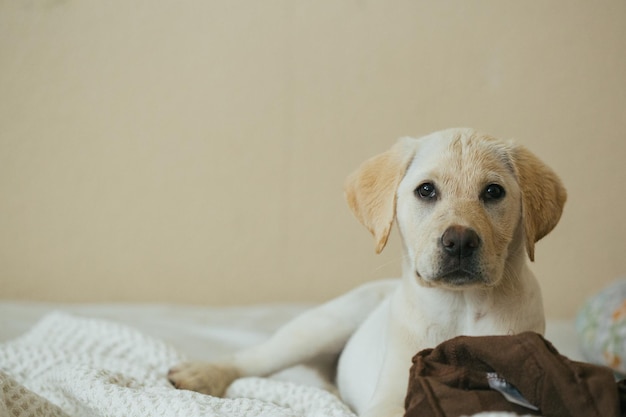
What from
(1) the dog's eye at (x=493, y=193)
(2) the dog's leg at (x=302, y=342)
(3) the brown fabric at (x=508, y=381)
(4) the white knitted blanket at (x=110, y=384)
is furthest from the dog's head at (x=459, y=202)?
(2) the dog's leg at (x=302, y=342)

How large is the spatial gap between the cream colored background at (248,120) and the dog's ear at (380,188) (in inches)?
60.6

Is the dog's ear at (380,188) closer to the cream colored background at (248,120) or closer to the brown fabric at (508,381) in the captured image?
the brown fabric at (508,381)

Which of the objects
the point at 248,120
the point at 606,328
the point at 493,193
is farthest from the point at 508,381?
the point at 248,120

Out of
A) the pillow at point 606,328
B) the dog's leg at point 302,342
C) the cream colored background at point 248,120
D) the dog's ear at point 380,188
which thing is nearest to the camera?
the dog's ear at point 380,188

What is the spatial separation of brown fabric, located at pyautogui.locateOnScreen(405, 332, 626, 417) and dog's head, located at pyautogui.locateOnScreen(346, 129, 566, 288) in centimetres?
28

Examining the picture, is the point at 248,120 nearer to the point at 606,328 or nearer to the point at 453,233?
the point at 606,328

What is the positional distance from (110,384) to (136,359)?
666 millimetres

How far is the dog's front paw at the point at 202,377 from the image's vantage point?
2049 millimetres

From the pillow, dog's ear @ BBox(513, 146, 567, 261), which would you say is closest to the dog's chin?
dog's ear @ BBox(513, 146, 567, 261)

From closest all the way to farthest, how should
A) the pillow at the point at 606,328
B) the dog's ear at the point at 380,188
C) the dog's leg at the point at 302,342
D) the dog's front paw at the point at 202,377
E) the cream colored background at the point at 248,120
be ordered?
the dog's ear at the point at 380,188, the dog's front paw at the point at 202,377, the dog's leg at the point at 302,342, the pillow at the point at 606,328, the cream colored background at the point at 248,120

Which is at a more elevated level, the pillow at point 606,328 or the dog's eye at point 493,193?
the dog's eye at point 493,193

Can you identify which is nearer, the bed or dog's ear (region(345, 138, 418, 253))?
the bed

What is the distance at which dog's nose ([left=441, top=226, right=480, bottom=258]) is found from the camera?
156 cm

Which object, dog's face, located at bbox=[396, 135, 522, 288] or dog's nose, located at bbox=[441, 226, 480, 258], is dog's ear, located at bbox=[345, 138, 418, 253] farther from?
dog's nose, located at bbox=[441, 226, 480, 258]
